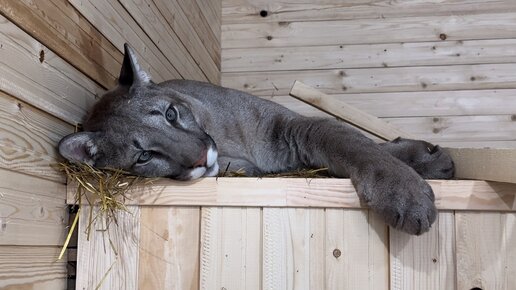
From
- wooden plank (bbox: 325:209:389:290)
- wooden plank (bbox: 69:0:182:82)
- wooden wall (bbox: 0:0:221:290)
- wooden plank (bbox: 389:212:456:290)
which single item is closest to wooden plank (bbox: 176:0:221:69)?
wooden plank (bbox: 69:0:182:82)

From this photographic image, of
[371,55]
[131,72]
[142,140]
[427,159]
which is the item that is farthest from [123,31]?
[371,55]

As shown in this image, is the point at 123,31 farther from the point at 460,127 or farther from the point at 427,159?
the point at 460,127

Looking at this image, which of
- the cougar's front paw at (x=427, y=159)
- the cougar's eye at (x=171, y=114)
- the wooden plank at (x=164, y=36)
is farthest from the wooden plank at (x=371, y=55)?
the cougar's eye at (x=171, y=114)

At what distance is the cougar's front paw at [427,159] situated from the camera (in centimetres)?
227

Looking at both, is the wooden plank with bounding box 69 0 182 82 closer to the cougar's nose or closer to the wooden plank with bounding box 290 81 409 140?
the cougar's nose

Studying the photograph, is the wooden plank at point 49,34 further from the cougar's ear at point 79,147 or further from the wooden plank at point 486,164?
the wooden plank at point 486,164

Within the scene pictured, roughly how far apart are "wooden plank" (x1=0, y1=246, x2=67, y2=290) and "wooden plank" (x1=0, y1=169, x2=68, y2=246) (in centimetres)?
3

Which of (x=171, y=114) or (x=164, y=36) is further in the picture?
(x=164, y=36)

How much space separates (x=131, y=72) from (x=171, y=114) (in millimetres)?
264

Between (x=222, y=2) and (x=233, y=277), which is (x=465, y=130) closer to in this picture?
(x=222, y=2)

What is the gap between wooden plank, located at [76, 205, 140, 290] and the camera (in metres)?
1.98

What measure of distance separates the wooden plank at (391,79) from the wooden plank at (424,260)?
8.32 feet

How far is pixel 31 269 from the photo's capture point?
5.99 feet

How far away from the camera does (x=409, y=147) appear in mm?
2379
